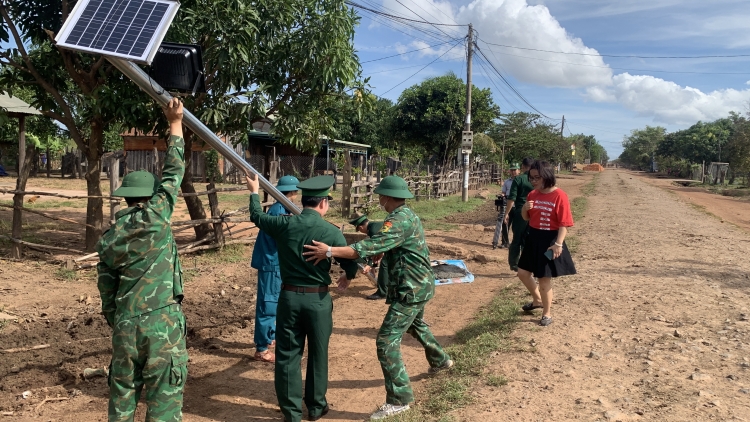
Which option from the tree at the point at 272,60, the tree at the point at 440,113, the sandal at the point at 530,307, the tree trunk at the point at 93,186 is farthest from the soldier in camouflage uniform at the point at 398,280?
the tree at the point at 440,113

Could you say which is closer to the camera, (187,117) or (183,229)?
(187,117)

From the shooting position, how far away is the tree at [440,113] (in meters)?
27.9

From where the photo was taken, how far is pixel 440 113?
27.7 meters

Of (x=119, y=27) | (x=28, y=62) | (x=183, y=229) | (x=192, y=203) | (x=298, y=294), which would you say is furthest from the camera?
(x=192, y=203)

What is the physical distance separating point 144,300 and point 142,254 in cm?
25

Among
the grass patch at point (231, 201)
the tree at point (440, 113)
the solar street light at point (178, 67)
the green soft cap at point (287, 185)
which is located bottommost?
the grass patch at point (231, 201)

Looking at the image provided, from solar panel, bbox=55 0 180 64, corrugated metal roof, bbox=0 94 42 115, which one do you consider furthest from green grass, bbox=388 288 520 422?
corrugated metal roof, bbox=0 94 42 115

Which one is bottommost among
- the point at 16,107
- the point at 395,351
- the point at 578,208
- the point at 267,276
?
the point at 395,351

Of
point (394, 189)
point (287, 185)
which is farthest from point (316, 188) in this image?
point (287, 185)

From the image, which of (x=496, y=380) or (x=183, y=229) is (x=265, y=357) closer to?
(x=496, y=380)

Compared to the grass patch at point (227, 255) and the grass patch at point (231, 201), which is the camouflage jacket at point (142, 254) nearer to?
the grass patch at point (227, 255)

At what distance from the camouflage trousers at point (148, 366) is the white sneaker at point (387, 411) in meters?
1.33

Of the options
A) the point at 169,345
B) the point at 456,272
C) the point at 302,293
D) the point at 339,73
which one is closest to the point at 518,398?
the point at 302,293

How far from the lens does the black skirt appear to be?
5164 mm
